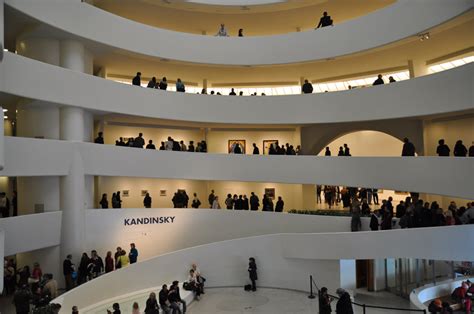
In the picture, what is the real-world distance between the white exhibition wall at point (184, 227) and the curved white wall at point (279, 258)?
2.58m

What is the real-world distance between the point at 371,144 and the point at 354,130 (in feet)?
13.8

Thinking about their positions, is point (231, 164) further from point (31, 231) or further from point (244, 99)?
point (31, 231)

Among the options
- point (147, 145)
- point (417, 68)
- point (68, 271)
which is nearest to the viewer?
point (68, 271)

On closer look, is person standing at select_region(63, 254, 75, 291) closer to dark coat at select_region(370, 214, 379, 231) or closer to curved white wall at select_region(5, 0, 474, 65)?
curved white wall at select_region(5, 0, 474, 65)

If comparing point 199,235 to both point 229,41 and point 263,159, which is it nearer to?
point 263,159

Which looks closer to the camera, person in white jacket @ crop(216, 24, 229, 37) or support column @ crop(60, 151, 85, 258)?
support column @ crop(60, 151, 85, 258)

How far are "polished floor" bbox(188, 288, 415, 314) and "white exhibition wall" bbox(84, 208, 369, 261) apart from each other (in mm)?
3112

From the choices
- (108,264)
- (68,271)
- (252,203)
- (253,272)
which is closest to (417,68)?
(252,203)

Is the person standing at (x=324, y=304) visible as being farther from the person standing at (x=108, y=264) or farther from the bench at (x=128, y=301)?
the person standing at (x=108, y=264)

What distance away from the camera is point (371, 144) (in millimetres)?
28438

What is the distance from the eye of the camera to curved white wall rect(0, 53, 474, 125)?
16.2 m

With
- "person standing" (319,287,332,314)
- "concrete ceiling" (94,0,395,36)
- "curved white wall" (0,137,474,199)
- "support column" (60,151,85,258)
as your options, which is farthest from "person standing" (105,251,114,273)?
"concrete ceiling" (94,0,395,36)

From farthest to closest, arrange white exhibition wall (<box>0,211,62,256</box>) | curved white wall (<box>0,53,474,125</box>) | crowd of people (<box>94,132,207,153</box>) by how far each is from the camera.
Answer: crowd of people (<box>94,132,207,153</box>) < curved white wall (<box>0,53,474,125</box>) < white exhibition wall (<box>0,211,62,256</box>)

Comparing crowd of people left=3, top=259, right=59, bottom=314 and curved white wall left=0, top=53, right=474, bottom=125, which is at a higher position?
curved white wall left=0, top=53, right=474, bottom=125
